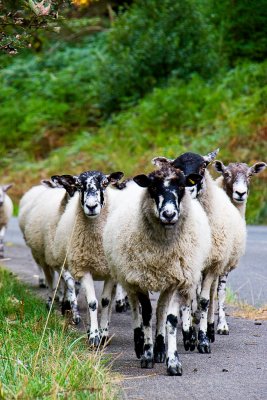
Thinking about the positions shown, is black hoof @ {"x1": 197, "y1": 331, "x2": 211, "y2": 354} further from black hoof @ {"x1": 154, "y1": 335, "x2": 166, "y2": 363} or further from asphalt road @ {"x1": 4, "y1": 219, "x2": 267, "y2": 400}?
black hoof @ {"x1": 154, "y1": 335, "x2": 166, "y2": 363}

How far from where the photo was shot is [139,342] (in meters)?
8.32

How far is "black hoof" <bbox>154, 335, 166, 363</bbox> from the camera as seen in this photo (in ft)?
27.0

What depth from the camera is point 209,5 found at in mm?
30859

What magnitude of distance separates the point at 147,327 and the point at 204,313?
3.77 feet

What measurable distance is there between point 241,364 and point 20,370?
2098 mm

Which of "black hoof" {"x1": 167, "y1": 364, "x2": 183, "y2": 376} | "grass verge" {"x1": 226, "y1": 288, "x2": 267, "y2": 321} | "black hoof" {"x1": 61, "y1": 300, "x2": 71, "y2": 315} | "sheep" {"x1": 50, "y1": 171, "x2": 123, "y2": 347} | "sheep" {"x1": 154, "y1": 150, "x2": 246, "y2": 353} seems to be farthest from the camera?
"black hoof" {"x1": 61, "y1": 300, "x2": 71, "y2": 315}

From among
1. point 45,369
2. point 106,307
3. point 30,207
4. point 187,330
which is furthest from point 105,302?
point 30,207

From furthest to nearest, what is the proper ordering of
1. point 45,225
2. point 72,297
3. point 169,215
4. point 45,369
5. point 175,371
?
1. point 45,225
2. point 72,297
3. point 169,215
4. point 175,371
5. point 45,369

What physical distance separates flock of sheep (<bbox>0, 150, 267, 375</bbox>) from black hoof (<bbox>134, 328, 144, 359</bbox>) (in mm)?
11

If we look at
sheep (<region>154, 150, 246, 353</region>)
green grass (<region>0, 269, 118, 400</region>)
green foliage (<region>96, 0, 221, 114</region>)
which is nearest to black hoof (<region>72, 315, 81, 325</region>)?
sheep (<region>154, 150, 246, 353</region>)

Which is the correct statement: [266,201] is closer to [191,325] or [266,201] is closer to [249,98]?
[249,98]

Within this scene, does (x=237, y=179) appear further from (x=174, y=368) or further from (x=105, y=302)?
(x=174, y=368)

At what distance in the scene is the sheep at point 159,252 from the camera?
787 centimetres

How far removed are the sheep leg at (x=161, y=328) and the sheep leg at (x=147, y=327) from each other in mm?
183
